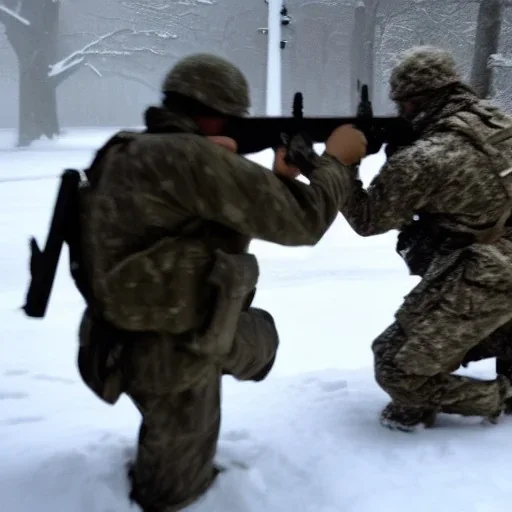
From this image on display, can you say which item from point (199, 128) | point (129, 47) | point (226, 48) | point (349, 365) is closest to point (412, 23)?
point (226, 48)

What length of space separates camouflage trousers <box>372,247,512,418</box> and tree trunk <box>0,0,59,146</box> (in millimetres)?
19131

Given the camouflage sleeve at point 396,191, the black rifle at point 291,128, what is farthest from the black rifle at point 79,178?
the camouflage sleeve at point 396,191

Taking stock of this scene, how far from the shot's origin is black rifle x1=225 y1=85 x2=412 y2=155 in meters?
2.21

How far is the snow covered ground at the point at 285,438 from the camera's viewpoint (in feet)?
7.99

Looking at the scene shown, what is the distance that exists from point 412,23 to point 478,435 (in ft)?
61.2

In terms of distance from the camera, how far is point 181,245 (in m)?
2.00

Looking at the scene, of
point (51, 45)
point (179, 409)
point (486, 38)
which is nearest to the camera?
point (179, 409)

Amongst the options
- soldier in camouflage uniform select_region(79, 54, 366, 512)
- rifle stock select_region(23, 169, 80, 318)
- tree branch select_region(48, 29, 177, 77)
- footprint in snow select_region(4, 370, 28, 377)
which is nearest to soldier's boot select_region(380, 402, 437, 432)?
soldier in camouflage uniform select_region(79, 54, 366, 512)

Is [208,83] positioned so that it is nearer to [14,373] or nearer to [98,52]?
[14,373]

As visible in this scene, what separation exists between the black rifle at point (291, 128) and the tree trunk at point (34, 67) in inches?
762

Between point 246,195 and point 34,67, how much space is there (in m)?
20.9

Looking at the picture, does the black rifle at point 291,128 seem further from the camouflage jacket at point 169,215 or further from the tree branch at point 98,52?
the tree branch at point 98,52

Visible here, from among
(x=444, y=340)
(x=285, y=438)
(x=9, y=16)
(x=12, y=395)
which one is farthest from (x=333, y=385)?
(x=9, y=16)

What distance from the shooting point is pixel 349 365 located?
13.5 ft
